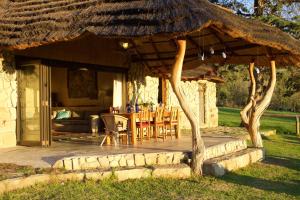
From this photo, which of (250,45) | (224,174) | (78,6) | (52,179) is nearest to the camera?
(52,179)

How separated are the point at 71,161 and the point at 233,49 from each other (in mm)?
5655

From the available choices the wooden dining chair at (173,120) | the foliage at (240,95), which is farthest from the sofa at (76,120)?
the foliage at (240,95)

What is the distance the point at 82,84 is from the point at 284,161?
8393mm

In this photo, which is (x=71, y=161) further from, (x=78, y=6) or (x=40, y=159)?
(x=78, y=6)

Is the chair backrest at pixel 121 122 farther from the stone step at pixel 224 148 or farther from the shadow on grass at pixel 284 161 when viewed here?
the shadow on grass at pixel 284 161

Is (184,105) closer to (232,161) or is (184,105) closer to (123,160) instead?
(123,160)

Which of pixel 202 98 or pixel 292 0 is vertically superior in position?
pixel 292 0

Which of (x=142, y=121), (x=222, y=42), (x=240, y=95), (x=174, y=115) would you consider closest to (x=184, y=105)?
(x=142, y=121)

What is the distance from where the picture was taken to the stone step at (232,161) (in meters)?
8.62

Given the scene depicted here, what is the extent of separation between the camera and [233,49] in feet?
37.4

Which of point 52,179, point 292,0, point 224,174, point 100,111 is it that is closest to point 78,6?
point 52,179

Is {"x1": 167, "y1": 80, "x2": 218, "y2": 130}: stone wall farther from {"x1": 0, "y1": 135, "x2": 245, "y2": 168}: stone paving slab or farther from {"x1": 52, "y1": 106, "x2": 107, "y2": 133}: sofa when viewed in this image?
{"x1": 0, "y1": 135, "x2": 245, "y2": 168}: stone paving slab

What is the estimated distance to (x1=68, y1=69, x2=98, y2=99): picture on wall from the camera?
1642 cm

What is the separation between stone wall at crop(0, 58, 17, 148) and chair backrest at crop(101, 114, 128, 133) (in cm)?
220
